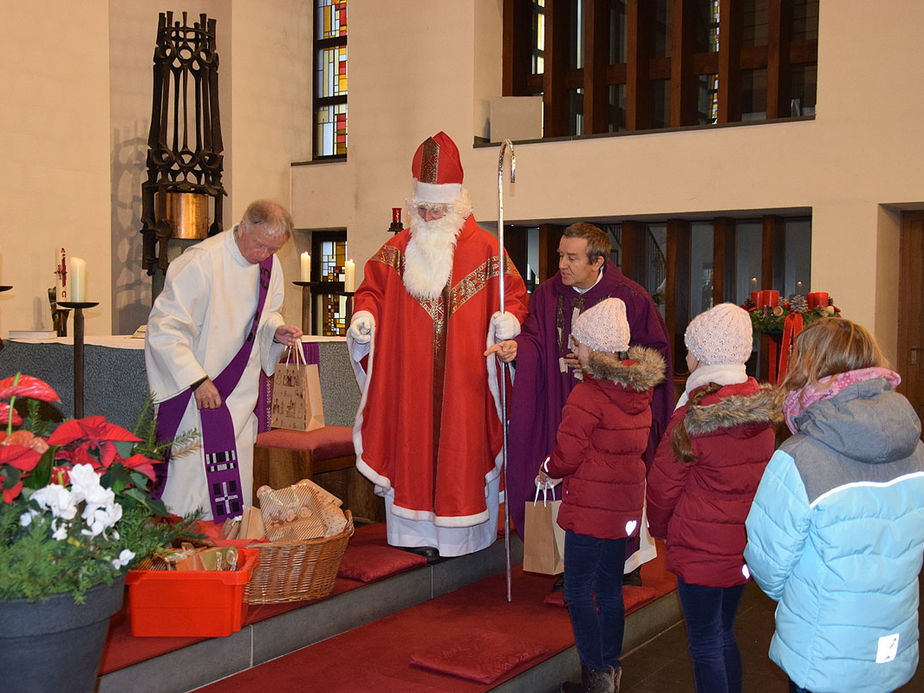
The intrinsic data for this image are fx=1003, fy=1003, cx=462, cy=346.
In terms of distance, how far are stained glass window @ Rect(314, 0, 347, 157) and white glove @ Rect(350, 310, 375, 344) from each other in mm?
6156

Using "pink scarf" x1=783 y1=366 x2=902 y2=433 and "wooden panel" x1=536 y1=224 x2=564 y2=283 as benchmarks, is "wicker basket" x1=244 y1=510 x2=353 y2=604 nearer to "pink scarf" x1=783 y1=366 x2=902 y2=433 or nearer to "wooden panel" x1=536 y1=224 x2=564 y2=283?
"pink scarf" x1=783 y1=366 x2=902 y2=433

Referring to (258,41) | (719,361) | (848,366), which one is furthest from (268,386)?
(258,41)

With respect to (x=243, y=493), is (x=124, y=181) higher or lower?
higher

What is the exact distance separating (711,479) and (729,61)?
6.26 metres

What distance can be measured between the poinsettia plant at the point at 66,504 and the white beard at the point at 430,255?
96.3 inches

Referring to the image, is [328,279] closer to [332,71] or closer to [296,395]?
[332,71]

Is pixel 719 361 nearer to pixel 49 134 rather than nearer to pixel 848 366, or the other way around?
pixel 848 366

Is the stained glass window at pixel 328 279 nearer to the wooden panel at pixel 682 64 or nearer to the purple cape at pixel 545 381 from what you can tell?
the wooden panel at pixel 682 64

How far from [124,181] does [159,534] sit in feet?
23.0

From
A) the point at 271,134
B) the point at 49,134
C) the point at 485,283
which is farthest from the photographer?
the point at 271,134

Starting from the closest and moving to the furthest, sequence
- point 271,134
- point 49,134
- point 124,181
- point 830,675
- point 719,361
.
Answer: point 830,675, point 719,361, point 49,134, point 124,181, point 271,134

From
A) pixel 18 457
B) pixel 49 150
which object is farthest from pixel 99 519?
pixel 49 150

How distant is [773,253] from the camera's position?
7.98 meters

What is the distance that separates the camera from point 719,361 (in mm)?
2691
